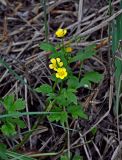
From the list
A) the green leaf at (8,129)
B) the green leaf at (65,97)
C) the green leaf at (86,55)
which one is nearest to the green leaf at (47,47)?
the green leaf at (86,55)

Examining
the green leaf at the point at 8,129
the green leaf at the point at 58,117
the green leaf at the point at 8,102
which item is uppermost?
the green leaf at the point at 8,102

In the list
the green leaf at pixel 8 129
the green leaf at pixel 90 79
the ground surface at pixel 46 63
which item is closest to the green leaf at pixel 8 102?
the green leaf at pixel 8 129

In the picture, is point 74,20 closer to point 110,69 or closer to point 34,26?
point 34,26

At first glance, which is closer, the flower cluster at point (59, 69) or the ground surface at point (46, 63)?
the flower cluster at point (59, 69)

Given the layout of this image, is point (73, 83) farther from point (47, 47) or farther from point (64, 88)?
point (47, 47)

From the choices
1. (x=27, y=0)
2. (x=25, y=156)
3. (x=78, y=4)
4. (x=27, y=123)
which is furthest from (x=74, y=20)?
(x=25, y=156)

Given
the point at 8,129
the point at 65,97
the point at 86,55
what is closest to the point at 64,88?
the point at 65,97

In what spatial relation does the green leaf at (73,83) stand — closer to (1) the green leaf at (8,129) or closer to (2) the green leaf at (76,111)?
(2) the green leaf at (76,111)

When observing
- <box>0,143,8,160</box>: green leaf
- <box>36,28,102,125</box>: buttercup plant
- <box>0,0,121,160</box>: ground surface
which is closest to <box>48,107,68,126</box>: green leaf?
<box>36,28,102,125</box>: buttercup plant

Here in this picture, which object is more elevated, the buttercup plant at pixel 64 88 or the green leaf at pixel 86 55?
the green leaf at pixel 86 55
